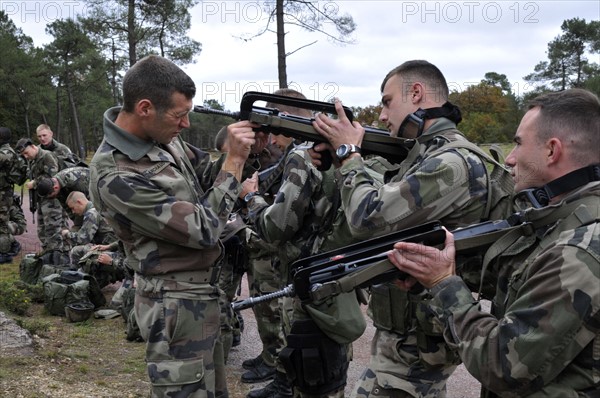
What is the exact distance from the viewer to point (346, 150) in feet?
9.94

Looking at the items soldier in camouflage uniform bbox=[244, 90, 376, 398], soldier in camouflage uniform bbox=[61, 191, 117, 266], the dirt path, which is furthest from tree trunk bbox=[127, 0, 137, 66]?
soldier in camouflage uniform bbox=[244, 90, 376, 398]

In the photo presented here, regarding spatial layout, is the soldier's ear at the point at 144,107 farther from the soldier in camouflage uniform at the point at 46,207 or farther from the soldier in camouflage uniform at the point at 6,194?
the soldier in camouflage uniform at the point at 6,194

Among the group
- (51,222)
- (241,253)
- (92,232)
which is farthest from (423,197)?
(51,222)

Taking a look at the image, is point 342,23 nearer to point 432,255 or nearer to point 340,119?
point 340,119

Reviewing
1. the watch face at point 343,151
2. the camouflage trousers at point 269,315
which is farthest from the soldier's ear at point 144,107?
the camouflage trousers at point 269,315

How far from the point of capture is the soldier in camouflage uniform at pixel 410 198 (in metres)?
2.70

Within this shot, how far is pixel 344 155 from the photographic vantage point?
3.03 m

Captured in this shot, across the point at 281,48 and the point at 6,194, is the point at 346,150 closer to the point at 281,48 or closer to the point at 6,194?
the point at 6,194

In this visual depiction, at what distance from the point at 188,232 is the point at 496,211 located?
150 centimetres

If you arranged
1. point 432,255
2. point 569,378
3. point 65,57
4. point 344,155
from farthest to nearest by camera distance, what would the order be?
point 65,57 → point 344,155 → point 432,255 → point 569,378

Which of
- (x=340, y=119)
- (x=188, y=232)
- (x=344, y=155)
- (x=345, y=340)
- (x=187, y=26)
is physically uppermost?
(x=187, y=26)

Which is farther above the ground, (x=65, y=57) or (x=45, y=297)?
(x=65, y=57)

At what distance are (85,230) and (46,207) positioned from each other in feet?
8.30

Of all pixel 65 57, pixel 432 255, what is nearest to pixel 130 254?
pixel 432 255
